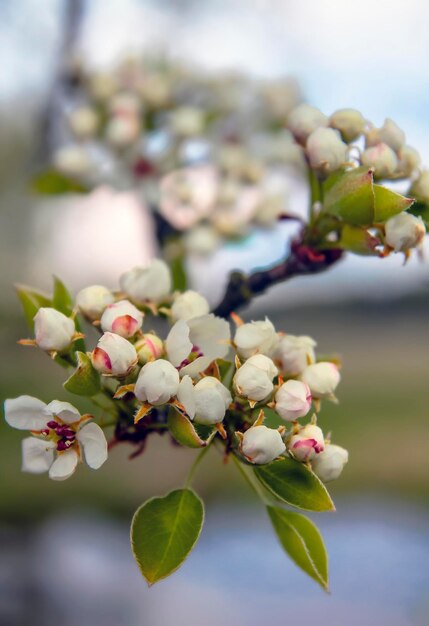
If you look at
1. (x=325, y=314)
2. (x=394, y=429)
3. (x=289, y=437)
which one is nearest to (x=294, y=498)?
(x=289, y=437)

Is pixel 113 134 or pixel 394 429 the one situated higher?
pixel 113 134

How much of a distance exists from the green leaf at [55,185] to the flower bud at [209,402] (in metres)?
0.63

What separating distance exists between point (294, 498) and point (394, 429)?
3787 millimetres

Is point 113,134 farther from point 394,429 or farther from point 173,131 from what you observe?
point 394,429

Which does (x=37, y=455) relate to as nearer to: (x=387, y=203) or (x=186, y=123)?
(x=387, y=203)

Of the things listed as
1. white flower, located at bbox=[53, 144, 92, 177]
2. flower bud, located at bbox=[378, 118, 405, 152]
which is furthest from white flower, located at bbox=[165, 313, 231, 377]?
white flower, located at bbox=[53, 144, 92, 177]

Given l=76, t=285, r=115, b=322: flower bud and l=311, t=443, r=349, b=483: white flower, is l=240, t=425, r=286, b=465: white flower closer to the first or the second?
l=311, t=443, r=349, b=483: white flower

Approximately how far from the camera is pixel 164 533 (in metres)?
0.56

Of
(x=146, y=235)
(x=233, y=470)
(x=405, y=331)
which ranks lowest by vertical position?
(x=405, y=331)

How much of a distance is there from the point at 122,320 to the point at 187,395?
8 centimetres

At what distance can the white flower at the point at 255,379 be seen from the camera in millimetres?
542

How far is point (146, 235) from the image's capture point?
3.91 ft

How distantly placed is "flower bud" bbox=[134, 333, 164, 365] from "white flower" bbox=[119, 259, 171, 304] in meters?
0.07

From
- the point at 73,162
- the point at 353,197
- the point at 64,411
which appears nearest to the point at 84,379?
the point at 64,411
